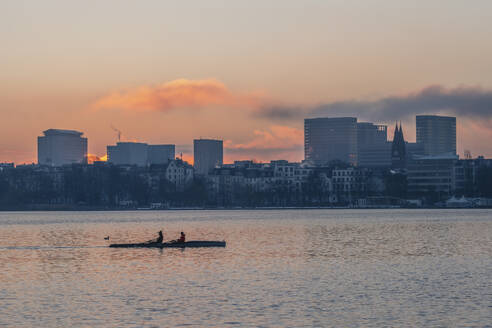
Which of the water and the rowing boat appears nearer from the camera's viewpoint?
the water

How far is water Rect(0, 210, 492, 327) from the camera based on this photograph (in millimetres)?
41375

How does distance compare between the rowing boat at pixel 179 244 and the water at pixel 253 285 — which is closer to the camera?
the water at pixel 253 285

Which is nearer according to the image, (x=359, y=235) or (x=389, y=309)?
(x=389, y=309)

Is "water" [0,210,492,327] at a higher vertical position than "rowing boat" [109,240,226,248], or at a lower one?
lower

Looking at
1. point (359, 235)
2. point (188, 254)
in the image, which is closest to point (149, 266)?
point (188, 254)

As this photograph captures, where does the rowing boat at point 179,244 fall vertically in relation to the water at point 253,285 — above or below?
above

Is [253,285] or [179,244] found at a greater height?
[179,244]

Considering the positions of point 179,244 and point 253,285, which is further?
point 179,244

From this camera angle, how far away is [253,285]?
52438 millimetres

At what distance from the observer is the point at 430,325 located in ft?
129

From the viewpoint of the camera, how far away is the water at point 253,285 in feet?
136

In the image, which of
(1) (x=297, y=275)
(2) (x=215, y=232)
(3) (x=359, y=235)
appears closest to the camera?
(1) (x=297, y=275)

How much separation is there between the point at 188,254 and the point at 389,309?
33.7m

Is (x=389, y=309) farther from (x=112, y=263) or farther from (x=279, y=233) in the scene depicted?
(x=279, y=233)
